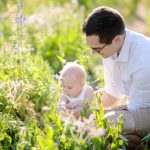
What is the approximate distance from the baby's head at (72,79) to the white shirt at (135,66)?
301 mm

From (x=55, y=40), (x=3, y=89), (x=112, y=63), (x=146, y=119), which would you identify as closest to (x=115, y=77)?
(x=112, y=63)

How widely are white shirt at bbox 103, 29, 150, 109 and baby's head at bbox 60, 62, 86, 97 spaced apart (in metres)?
0.30

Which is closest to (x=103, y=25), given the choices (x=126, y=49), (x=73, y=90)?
(x=126, y=49)

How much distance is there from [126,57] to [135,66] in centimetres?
11

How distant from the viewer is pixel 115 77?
4.87 metres

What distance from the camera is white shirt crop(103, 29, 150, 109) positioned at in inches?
177

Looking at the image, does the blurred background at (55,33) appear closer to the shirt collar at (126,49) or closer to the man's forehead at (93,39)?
the shirt collar at (126,49)

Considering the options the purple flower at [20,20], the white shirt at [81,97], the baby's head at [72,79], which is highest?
the purple flower at [20,20]

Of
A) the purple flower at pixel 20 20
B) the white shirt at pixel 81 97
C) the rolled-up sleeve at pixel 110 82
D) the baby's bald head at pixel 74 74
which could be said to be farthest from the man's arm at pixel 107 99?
the purple flower at pixel 20 20

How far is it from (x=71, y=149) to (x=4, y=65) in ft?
5.28

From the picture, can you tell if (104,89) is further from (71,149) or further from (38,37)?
(38,37)

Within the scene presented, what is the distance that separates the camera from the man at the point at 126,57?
4.36m

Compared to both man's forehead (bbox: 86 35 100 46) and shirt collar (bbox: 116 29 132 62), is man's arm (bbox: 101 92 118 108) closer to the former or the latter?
shirt collar (bbox: 116 29 132 62)

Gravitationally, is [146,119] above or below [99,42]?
below
